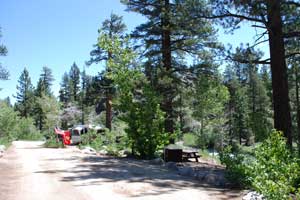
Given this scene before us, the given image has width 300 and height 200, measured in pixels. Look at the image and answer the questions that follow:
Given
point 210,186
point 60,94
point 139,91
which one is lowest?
point 210,186

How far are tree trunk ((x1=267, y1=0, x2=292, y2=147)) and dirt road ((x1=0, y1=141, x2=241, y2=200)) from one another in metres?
3.51

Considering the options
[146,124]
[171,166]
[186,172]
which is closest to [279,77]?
[186,172]

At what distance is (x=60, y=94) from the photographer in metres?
80.8

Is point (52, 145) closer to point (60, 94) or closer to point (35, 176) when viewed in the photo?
point (35, 176)

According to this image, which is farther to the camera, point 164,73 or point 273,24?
point 164,73

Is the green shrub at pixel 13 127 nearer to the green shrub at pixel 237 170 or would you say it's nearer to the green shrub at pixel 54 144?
the green shrub at pixel 54 144

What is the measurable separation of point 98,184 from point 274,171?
15.1 feet

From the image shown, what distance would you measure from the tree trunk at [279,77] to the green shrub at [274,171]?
4.37 metres

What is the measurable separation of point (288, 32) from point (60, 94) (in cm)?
7272

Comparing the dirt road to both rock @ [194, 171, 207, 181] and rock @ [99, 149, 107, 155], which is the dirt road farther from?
rock @ [99, 149, 107, 155]

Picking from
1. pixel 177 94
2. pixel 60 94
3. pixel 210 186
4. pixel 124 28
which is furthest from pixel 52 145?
pixel 60 94

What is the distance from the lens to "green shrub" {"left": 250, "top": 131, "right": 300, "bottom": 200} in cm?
545

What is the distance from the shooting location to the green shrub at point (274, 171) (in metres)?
5.45

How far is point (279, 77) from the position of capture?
456 inches
